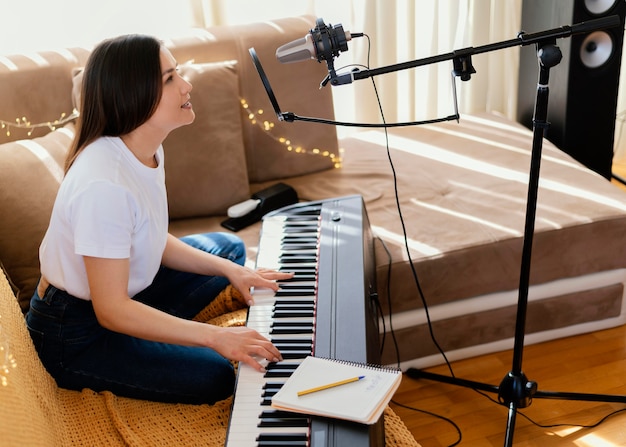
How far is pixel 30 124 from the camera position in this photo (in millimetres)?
2148

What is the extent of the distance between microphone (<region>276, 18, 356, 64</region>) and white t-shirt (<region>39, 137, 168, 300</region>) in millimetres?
402

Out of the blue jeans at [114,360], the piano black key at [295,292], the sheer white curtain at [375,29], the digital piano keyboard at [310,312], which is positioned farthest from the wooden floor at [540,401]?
the sheer white curtain at [375,29]

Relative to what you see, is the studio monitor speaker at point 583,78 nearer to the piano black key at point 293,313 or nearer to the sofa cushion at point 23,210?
the piano black key at point 293,313

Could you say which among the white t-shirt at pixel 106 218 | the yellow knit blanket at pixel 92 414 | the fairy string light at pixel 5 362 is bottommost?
the yellow knit blanket at pixel 92 414

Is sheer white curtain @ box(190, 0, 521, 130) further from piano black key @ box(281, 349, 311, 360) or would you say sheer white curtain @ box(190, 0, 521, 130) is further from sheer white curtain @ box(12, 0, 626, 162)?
piano black key @ box(281, 349, 311, 360)

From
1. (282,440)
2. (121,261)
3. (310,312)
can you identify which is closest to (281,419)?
(282,440)

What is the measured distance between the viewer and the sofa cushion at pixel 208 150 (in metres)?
2.18

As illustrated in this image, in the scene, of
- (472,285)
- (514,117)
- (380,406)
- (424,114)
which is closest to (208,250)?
(472,285)

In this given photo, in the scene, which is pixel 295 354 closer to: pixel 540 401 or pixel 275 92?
pixel 540 401

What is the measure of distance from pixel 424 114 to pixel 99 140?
6.07 feet

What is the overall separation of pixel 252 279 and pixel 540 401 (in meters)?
0.90

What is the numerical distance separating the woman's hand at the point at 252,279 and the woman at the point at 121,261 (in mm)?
190

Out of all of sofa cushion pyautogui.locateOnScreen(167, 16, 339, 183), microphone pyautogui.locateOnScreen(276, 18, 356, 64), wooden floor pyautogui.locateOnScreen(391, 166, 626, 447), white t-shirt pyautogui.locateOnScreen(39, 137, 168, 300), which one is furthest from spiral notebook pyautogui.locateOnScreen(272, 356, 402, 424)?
sofa cushion pyautogui.locateOnScreen(167, 16, 339, 183)

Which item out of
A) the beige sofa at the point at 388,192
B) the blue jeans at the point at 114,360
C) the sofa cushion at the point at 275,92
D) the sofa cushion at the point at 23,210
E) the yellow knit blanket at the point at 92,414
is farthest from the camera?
the sofa cushion at the point at 275,92
